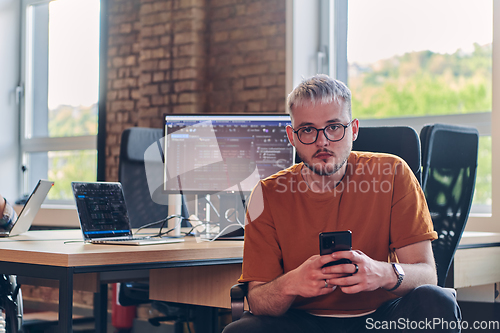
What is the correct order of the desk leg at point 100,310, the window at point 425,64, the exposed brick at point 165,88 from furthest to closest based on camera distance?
1. the exposed brick at point 165,88
2. the window at point 425,64
3. the desk leg at point 100,310

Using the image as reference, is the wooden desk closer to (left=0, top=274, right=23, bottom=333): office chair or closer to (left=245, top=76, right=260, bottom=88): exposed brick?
(left=0, top=274, right=23, bottom=333): office chair

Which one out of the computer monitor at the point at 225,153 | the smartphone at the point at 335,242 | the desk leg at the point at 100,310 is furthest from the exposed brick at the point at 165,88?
the smartphone at the point at 335,242

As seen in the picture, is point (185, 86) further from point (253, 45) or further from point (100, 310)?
point (100, 310)

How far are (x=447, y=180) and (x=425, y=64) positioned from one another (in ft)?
4.19

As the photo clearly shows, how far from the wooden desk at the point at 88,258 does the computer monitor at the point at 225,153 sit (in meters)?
0.31

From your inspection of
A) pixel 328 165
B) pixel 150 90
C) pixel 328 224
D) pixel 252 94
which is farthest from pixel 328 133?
pixel 150 90

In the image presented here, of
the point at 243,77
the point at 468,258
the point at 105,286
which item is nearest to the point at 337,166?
the point at 468,258

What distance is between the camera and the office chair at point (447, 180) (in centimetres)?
215

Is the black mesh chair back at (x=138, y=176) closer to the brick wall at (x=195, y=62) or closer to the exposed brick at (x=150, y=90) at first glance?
the brick wall at (x=195, y=62)

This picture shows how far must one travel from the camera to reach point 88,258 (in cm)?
160

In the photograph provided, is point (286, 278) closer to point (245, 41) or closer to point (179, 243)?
point (179, 243)

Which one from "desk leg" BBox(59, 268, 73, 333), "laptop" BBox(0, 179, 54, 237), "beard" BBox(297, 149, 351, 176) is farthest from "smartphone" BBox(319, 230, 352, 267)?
"laptop" BBox(0, 179, 54, 237)

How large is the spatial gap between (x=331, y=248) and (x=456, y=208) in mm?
1001

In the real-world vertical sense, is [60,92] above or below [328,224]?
above
